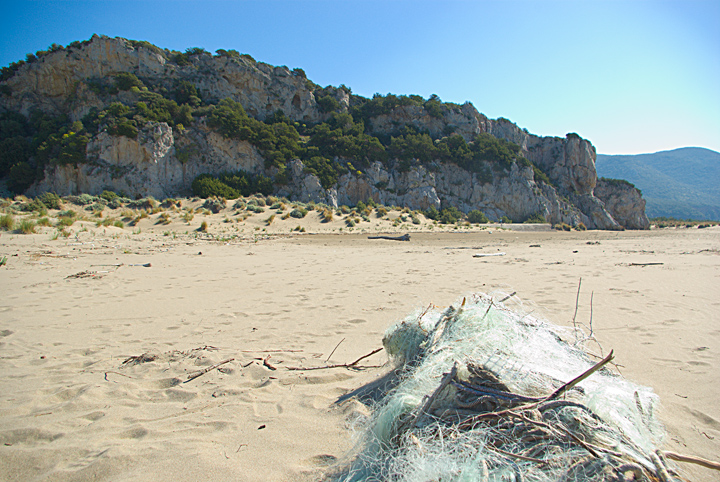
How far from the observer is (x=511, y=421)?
1.33 metres

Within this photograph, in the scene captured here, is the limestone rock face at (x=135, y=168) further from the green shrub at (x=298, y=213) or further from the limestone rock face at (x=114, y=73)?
the green shrub at (x=298, y=213)

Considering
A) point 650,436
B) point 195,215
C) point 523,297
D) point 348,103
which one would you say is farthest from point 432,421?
point 348,103

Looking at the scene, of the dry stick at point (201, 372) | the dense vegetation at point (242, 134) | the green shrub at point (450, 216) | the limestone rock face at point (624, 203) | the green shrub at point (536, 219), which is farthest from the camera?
the limestone rock face at point (624, 203)

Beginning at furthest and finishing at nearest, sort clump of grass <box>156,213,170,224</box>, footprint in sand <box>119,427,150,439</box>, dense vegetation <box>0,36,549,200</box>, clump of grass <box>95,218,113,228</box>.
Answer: dense vegetation <box>0,36,549,200</box>, clump of grass <box>156,213,170,224</box>, clump of grass <box>95,218,113,228</box>, footprint in sand <box>119,427,150,439</box>

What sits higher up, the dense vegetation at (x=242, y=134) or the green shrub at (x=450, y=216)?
the dense vegetation at (x=242, y=134)

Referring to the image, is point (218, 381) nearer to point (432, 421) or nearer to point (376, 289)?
point (432, 421)

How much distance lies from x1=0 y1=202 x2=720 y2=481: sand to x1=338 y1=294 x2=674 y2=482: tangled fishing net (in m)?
0.53

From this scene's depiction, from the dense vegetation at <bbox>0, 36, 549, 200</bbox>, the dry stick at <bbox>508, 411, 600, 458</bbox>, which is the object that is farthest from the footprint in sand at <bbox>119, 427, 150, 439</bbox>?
the dense vegetation at <bbox>0, 36, 549, 200</bbox>

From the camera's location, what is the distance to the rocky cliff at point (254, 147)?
2967 cm

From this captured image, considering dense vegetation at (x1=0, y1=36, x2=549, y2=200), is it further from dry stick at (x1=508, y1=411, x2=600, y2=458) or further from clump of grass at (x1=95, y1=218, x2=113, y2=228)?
dry stick at (x1=508, y1=411, x2=600, y2=458)

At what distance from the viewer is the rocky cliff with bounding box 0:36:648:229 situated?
2967 centimetres

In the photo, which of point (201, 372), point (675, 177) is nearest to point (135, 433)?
point (201, 372)

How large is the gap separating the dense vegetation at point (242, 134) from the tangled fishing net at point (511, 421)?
106ft

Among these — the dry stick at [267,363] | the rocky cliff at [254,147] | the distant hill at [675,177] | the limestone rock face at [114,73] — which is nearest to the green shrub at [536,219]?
the rocky cliff at [254,147]
